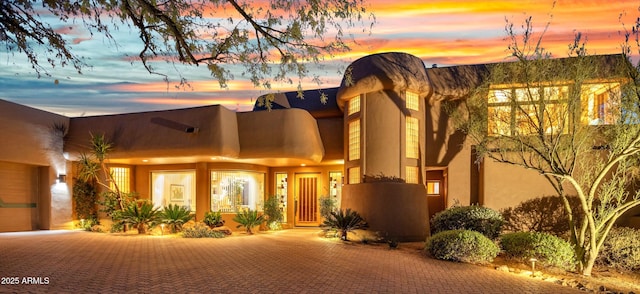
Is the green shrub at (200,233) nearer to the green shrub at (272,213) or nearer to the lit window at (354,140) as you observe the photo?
the green shrub at (272,213)

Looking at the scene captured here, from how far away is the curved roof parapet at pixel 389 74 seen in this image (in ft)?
48.2

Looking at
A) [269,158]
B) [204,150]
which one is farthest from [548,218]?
[204,150]

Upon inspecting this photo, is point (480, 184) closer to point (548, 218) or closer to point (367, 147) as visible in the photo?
point (548, 218)

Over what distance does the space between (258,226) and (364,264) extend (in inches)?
339

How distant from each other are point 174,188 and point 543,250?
47.1ft

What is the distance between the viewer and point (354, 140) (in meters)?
16.0

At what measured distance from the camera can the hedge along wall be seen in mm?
14227

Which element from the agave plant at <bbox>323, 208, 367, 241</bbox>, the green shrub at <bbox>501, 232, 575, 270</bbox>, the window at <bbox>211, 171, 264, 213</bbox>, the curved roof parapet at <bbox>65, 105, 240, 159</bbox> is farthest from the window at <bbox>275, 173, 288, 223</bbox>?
the green shrub at <bbox>501, 232, 575, 270</bbox>

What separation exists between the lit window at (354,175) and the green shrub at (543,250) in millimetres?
5759

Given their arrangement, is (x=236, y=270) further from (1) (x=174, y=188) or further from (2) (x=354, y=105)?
(1) (x=174, y=188)

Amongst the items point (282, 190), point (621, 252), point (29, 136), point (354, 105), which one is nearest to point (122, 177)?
point (29, 136)

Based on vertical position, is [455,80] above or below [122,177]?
above

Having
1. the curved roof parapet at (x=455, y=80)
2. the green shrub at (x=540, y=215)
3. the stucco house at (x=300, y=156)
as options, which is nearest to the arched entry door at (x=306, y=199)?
the stucco house at (x=300, y=156)

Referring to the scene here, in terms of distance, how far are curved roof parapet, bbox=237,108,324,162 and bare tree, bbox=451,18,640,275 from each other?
6.30 meters
